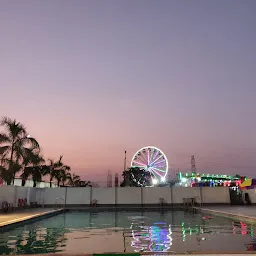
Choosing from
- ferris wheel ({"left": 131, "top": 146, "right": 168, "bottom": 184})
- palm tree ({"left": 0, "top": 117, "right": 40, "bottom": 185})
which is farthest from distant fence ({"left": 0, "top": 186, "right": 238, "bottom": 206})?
ferris wheel ({"left": 131, "top": 146, "right": 168, "bottom": 184})

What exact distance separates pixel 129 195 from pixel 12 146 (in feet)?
39.5

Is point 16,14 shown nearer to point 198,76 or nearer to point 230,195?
point 198,76

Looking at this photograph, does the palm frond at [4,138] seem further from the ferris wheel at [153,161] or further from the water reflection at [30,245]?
the ferris wheel at [153,161]

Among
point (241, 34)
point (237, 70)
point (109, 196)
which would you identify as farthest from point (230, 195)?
point (241, 34)

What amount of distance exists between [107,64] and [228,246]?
39.9 ft

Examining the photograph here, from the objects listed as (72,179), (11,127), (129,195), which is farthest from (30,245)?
(72,179)

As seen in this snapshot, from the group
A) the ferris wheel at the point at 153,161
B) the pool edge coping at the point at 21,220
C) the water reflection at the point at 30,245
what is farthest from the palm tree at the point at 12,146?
the ferris wheel at the point at 153,161

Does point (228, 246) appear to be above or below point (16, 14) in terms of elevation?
below

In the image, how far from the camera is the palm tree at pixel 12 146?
810 inches

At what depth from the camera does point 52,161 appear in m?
37.6

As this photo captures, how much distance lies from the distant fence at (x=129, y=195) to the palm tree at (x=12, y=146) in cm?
707

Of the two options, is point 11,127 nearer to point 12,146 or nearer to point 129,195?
point 12,146

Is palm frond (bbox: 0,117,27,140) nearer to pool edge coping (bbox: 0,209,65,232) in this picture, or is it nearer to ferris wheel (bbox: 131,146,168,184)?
pool edge coping (bbox: 0,209,65,232)

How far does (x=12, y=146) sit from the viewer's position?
21109 mm
